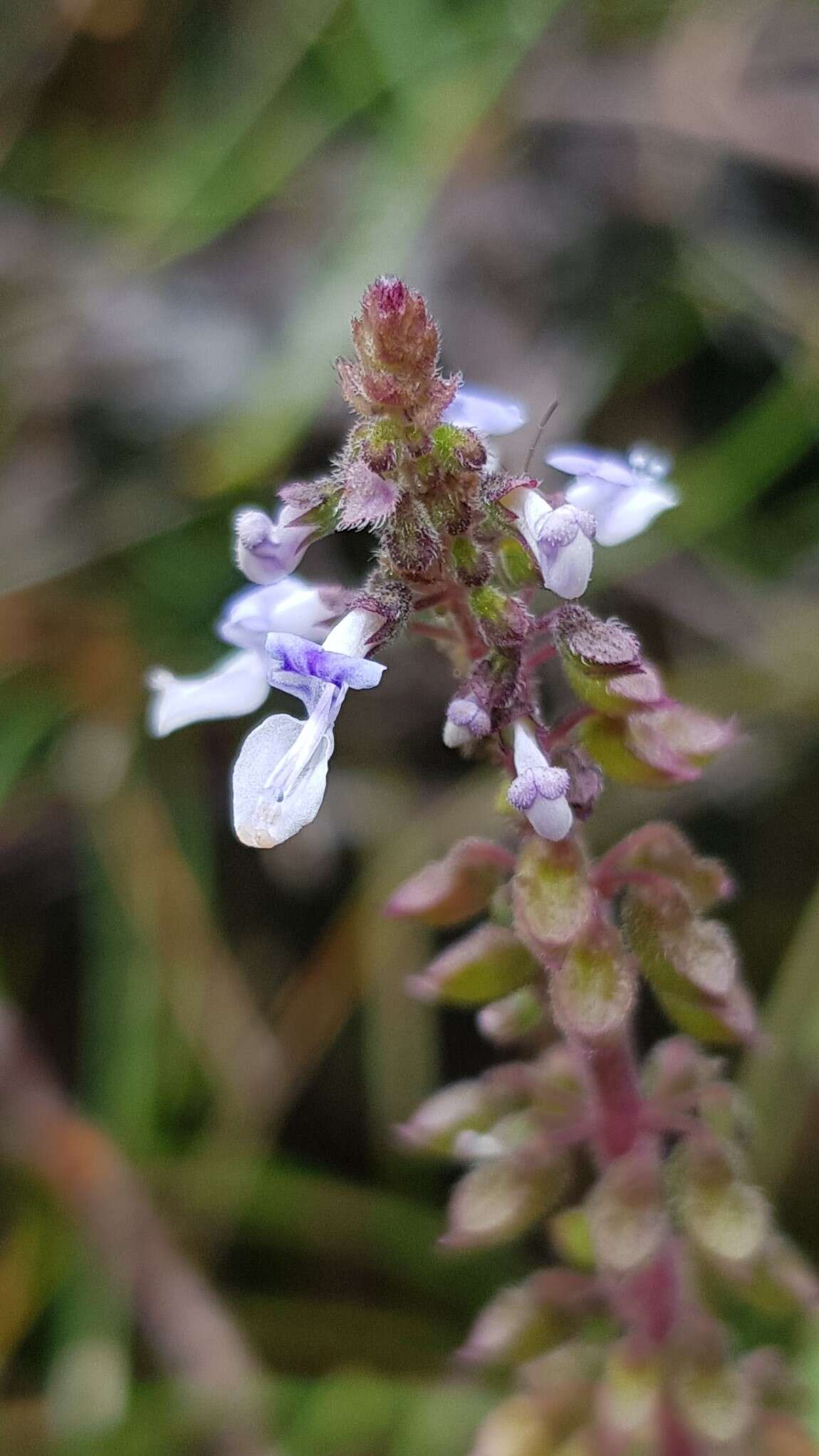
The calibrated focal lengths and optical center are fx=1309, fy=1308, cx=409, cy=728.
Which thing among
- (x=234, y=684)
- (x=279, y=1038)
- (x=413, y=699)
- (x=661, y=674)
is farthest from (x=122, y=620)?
(x=234, y=684)

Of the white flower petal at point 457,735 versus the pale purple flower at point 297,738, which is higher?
the pale purple flower at point 297,738

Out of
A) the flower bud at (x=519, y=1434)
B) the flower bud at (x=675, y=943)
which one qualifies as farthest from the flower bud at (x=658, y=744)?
the flower bud at (x=519, y=1434)

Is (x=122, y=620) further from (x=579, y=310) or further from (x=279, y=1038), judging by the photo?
(x=579, y=310)

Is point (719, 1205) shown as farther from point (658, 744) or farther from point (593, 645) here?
point (593, 645)

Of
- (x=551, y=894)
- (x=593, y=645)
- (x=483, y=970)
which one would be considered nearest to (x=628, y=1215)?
(x=483, y=970)

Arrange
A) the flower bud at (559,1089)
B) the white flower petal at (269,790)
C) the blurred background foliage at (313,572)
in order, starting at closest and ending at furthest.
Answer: the white flower petal at (269,790), the flower bud at (559,1089), the blurred background foliage at (313,572)

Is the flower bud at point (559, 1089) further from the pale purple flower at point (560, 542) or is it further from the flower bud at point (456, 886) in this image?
the pale purple flower at point (560, 542)

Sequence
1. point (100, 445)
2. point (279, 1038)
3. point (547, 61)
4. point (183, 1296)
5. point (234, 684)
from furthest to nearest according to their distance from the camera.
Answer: point (547, 61) → point (100, 445) → point (279, 1038) → point (183, 1296) → point (234, 684)
